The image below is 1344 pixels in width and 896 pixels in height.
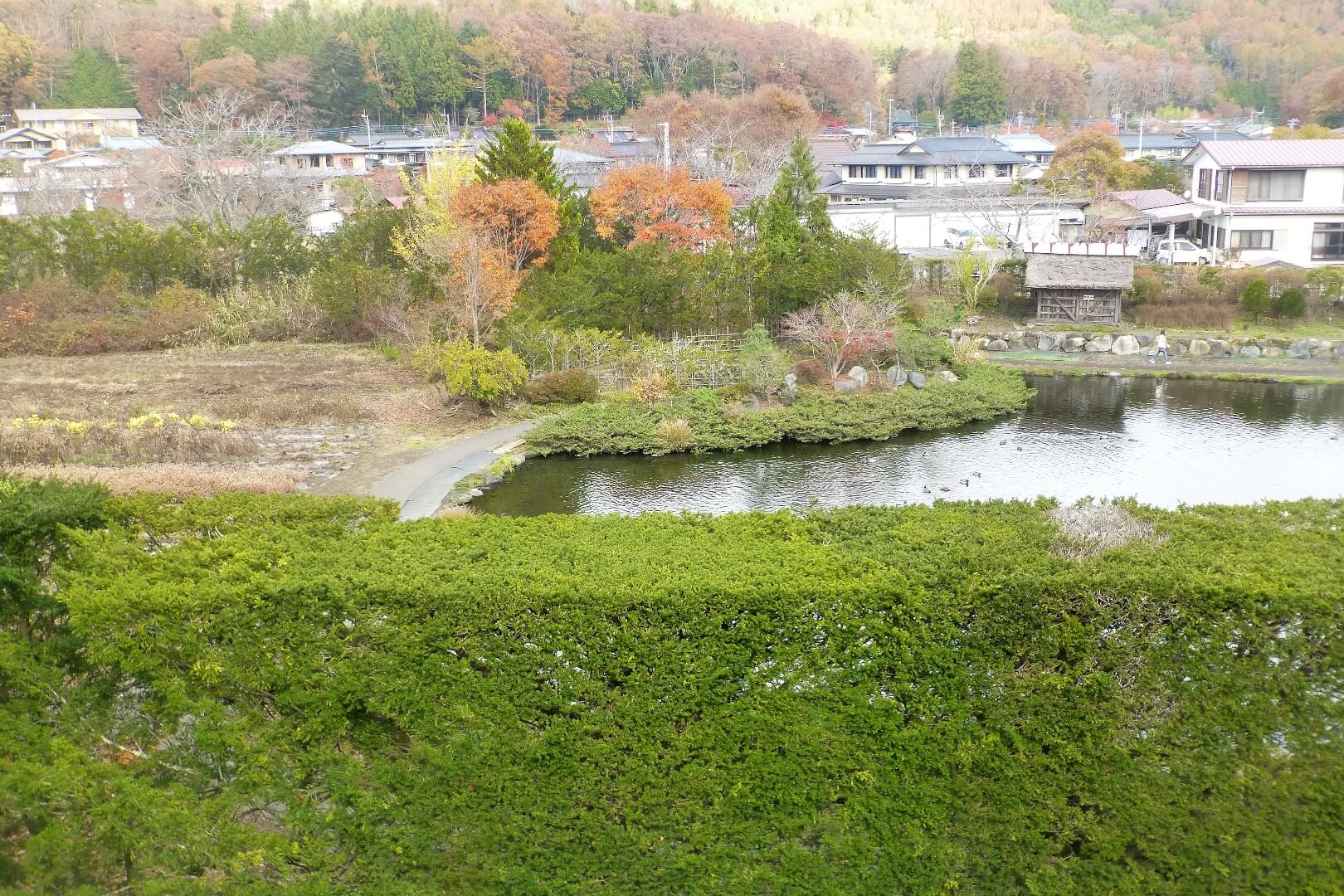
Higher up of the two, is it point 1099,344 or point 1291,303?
point 1291,303

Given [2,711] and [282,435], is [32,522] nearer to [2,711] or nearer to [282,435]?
[2,711]

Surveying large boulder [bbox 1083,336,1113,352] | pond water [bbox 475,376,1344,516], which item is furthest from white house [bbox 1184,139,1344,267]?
pond water [bbox 475,376,1344,516]

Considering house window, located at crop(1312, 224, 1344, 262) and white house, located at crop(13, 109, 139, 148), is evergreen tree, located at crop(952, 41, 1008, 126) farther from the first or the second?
white house, located at crop(13, 109, 139, 148)

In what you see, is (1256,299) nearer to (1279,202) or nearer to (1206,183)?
(1279,202)

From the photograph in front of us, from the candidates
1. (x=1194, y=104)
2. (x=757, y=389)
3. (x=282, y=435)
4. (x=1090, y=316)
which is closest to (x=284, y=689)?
(x=282, y=435)

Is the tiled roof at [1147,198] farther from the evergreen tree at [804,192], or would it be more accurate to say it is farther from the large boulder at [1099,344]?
the evergreen tree at [804,192]

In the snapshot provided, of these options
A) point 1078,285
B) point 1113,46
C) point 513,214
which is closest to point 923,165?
point 1078,285

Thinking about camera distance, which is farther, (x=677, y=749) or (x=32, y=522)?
(x=32, y=522)
